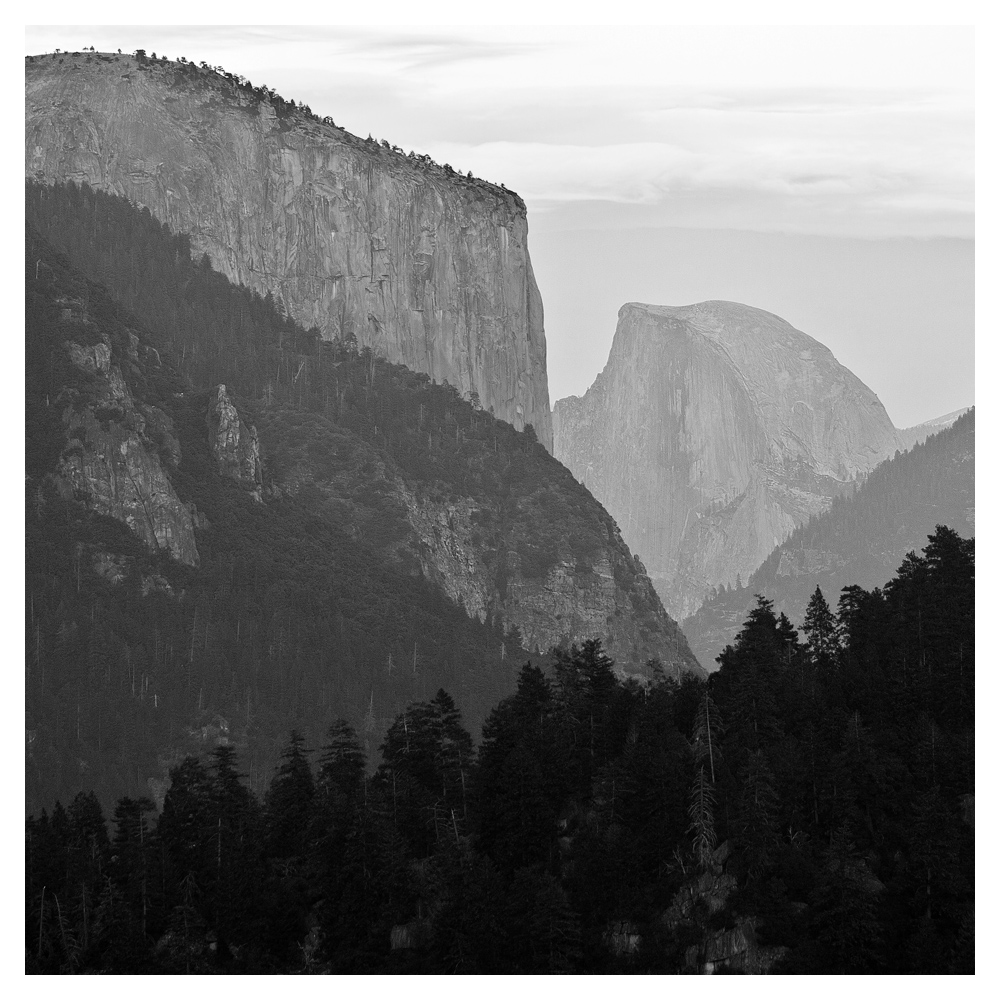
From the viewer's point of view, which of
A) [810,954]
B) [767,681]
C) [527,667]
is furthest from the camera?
[527,667]

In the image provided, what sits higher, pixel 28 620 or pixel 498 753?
pixel 28 620

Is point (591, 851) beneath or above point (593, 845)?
beneath

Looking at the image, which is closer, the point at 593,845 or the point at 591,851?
the point at 591,851

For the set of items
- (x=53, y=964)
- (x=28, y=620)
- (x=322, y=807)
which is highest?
(x=28, y=620)
